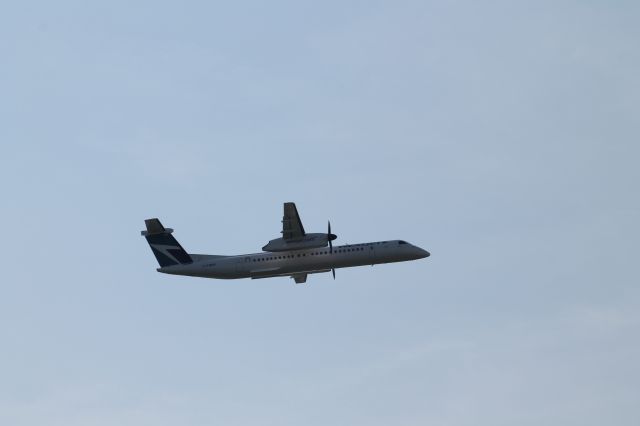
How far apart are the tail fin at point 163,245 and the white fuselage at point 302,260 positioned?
5.09 feet

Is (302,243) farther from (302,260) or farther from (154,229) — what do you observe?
(154,229)

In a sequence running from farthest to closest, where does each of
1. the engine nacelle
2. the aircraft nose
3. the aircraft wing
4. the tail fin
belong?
the tail fin → the aircraft nose → the engine nacelle → the aircraft wing

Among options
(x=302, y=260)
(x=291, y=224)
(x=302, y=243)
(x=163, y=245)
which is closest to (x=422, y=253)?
(x=302, y=260)

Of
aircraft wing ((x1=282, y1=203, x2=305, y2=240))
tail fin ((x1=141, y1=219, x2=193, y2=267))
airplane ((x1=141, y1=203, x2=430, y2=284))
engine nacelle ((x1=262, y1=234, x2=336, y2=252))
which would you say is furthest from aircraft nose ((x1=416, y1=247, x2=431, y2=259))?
tail fin ((x1=141, y1=219, x2=193, y2=267))

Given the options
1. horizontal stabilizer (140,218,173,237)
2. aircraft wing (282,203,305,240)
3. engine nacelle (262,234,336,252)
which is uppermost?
horizontal stabilizer (140,218,173,237)

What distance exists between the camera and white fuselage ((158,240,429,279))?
7400 cm

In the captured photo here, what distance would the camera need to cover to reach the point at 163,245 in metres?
78.6

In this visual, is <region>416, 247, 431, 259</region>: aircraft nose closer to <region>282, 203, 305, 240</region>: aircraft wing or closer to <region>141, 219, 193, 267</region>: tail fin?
<region>282, 203, 305, 240</region>: aircraft wing

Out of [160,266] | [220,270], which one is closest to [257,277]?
[220,270]

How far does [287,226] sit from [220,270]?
22.4 ft

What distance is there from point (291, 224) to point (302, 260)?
3054 mm

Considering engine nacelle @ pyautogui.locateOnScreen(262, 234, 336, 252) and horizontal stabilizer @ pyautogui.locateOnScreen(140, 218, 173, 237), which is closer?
engine nacelle @ pyautogui.locateOnScreen(262, 234, 336, 252)

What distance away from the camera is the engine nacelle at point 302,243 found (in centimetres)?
7338

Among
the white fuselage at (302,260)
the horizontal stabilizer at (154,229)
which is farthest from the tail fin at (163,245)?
the white fuselage at (302,260)
